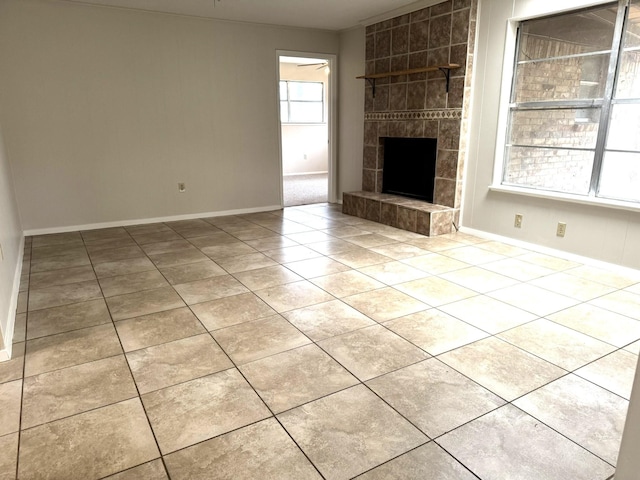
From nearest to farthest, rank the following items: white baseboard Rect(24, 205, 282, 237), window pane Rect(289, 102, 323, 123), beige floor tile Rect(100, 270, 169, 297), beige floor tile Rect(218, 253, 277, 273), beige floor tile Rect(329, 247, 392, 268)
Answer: beige floor tile Rect(100, 270, 169, 297) → beige floor tile Rect(218, 253, 277, 273) → beige floor tile Rect(329, 247, 392, 268) → white baseboard Rect(24, 205, 282, 237) → window pane Rect(289, 102, 323, 123)

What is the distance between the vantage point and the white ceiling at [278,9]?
14.6 feet

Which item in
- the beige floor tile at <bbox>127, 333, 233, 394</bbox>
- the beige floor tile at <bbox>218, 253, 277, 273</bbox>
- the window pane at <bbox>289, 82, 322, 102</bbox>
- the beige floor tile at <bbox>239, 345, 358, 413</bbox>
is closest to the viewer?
the beige floor tile at <bbox>239, 345, 358, 413</bbox>

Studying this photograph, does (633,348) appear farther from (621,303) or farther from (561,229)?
(561,229)

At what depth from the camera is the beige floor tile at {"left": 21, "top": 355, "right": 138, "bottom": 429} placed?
1828 millimetres

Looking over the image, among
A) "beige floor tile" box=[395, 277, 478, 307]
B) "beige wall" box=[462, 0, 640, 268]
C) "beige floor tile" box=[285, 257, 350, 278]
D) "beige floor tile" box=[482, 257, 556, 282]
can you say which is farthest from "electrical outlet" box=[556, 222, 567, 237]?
"beige floor tile" box=[285, 257, 350, 278]

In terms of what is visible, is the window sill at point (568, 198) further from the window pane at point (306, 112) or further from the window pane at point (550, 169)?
the window pane at point (306, 112)

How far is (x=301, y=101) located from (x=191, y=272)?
24.6 ft

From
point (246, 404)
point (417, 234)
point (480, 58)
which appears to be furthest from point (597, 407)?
point (480, 58)

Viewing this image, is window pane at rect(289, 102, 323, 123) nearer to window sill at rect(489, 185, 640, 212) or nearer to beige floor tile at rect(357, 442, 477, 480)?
window sill at rect(489, 185, 640, 212)

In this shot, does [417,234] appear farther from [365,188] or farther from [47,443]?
[47,443]

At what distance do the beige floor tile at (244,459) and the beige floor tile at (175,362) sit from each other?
0.50m

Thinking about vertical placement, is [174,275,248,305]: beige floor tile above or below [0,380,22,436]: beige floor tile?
above

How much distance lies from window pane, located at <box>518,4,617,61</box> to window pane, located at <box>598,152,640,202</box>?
0.86 m

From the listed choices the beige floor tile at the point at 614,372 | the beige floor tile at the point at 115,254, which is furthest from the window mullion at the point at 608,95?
the beige floor tile at the point at 115,254
